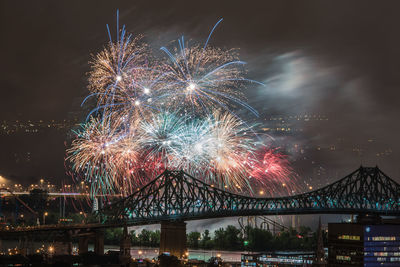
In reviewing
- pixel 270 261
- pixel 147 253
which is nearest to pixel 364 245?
pixel 270 261

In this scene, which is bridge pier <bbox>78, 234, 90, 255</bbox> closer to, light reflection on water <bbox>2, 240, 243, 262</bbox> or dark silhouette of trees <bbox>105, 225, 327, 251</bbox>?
light reflection on water <bbox>2, 240, 243, 262</bbox>

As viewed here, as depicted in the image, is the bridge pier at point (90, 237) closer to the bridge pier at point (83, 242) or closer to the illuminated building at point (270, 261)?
the bridge pier at point (83, 242)

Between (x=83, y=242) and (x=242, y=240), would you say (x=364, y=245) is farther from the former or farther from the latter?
(x=242, y=240)

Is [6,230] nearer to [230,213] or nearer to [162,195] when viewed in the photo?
[162,195]

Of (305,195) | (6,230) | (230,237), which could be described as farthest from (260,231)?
(6,230)

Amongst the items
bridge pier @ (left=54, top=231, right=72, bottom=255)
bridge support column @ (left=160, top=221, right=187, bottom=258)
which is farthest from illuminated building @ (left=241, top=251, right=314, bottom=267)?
bridge pier @ (left=54, top=231, right=72, bottom=255)

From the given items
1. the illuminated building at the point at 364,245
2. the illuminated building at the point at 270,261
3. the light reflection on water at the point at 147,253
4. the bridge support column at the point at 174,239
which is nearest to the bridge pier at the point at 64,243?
the light reflection on water at the point at 147,253
